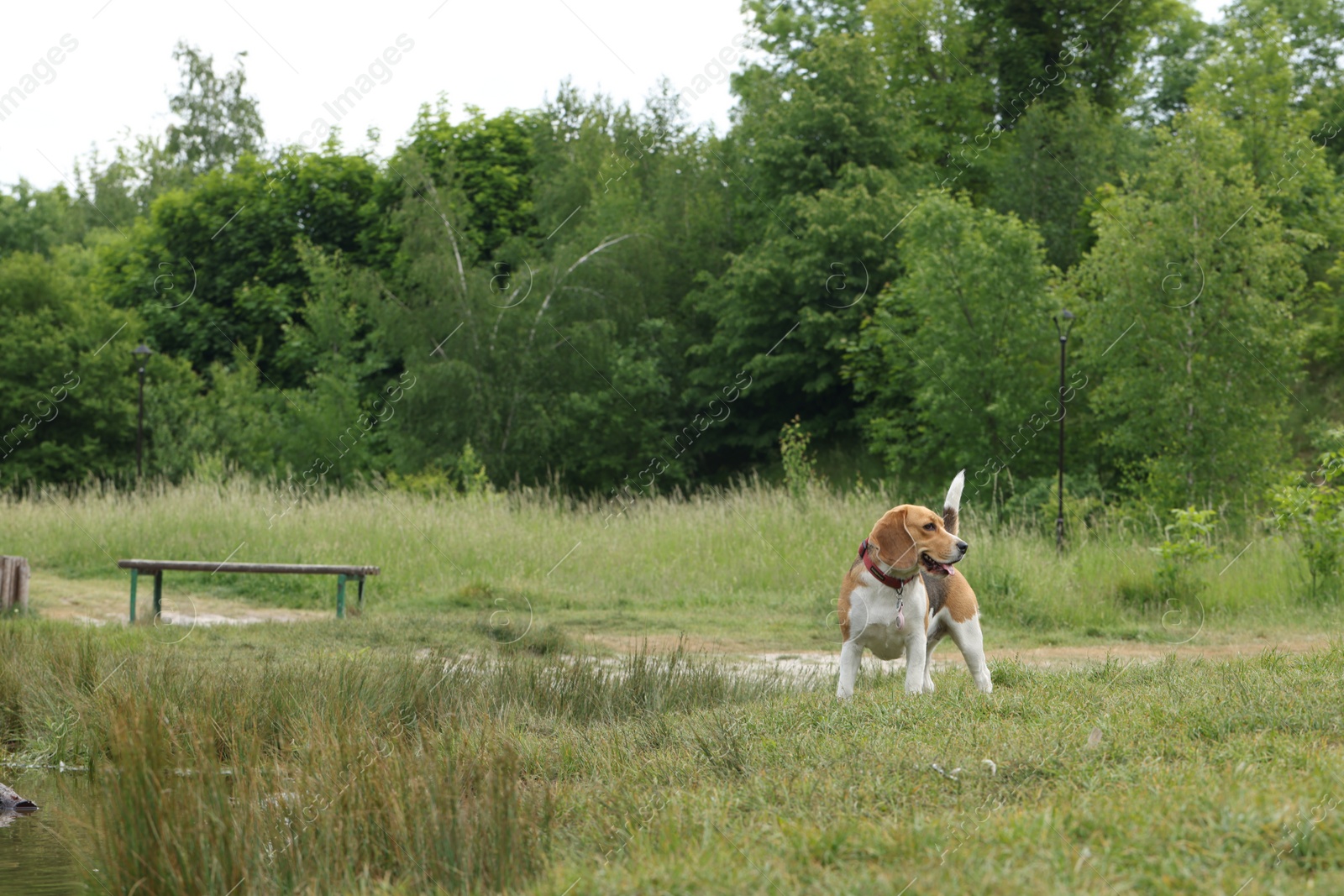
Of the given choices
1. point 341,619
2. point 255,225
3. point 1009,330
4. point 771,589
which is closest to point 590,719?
point 341,619

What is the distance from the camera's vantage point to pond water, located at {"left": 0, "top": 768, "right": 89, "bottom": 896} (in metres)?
5.82

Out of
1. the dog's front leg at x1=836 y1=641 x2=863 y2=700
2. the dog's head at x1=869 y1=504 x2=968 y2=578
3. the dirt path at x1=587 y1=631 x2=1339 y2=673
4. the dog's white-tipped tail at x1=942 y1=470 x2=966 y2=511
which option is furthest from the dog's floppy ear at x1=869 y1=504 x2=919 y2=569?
the dirt path at x1=587 y1=631 x2=1339 y2=673

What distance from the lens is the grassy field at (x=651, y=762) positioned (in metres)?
3.96

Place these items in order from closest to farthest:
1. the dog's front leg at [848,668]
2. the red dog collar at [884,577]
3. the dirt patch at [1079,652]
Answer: the red dog collar at [884,577] → the dog's front leg at [848,668] → the dirt patch at [1079,652]

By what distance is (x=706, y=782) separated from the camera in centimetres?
529

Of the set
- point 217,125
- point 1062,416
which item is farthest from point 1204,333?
point 217,125

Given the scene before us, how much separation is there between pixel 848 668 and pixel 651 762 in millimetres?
1723

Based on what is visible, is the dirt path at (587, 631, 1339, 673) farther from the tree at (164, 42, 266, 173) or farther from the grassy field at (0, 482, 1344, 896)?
the tree at (164, 42, 266, 173)

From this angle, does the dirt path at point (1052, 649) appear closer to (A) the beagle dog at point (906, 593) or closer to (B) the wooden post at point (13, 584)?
(A) the beagle dog at point (906, 593)

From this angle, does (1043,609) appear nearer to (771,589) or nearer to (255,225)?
(771,589)

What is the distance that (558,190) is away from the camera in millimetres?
40625

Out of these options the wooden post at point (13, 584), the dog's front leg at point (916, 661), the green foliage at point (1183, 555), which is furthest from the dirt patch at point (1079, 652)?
the wooden post at point (13, 584)

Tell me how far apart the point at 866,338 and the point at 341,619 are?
24.4 metres

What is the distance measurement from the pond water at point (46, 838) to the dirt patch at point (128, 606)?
18.3 feet
